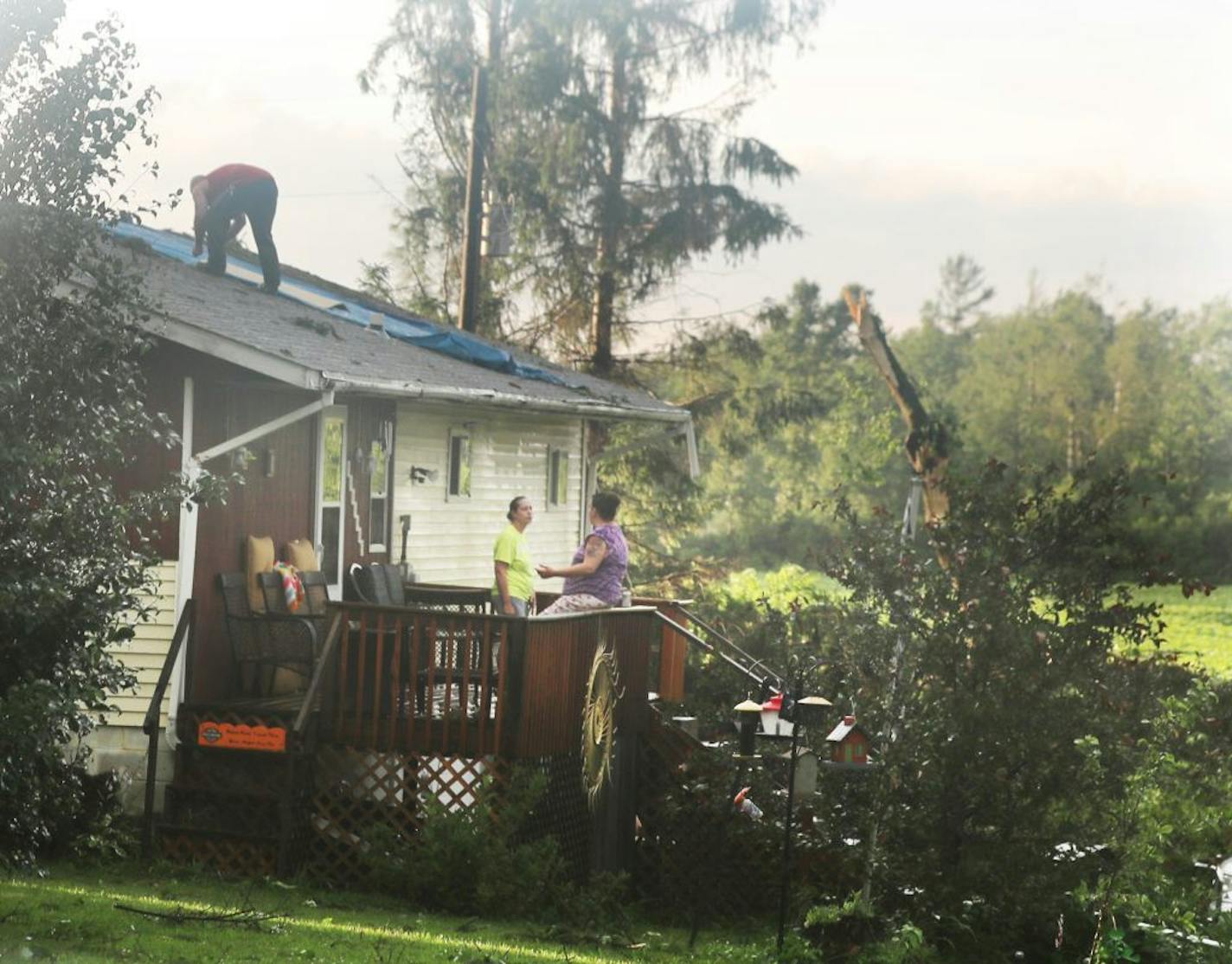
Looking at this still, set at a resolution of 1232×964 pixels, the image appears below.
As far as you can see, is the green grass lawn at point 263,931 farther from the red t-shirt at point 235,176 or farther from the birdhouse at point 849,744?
the red t-shirt at point 235,176

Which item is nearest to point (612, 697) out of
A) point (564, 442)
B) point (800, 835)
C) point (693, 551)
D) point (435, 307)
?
point (800, 835)

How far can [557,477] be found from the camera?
66.4 ft

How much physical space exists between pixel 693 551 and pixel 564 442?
1748 inches

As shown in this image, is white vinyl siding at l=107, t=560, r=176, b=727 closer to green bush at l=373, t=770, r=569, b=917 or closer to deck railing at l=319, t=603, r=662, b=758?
deck railing at l=319, t=603, r=662, b=758

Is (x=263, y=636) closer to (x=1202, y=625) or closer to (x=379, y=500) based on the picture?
(x=379, y=500)

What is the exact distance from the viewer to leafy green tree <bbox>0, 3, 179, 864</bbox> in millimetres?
8234

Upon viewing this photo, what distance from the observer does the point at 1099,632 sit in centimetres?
998

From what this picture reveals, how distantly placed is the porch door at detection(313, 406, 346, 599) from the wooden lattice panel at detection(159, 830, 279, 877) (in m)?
3.07

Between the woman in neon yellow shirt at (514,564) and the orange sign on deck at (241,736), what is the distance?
A: 259 centimetres

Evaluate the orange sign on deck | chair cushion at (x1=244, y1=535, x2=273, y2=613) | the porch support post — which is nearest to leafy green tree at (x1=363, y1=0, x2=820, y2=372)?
chair cushion at (x1=244, y1=535, x2=273, y2=613)

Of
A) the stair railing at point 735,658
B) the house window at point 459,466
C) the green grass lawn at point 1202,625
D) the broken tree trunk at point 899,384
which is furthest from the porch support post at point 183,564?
the green grass lawn at point 1202,625

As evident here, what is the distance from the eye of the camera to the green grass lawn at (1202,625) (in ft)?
116

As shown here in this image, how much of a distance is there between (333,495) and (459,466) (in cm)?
285

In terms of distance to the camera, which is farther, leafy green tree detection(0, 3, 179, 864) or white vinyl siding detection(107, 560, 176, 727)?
white vinyl siding detection(107, 560, 176, 727)
